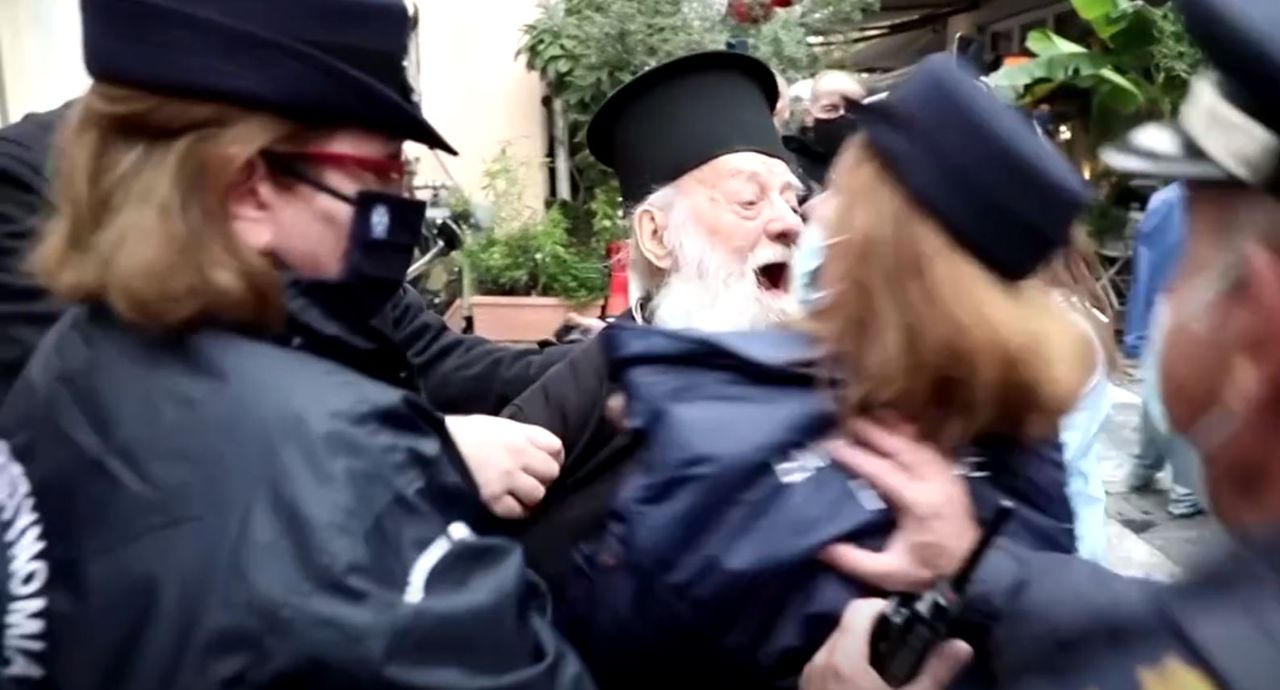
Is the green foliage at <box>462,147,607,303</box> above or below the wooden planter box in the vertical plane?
above

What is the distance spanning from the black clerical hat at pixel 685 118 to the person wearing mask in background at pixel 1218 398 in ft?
4.72

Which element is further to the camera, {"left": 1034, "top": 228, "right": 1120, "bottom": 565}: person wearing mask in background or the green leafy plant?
the green leafy plant

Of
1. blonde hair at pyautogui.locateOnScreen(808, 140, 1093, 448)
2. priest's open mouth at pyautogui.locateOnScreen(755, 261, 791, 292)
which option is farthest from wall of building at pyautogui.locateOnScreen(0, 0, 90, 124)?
blonde hair at pyautogui.locateOnScreen(808, 140, 1093, 448)

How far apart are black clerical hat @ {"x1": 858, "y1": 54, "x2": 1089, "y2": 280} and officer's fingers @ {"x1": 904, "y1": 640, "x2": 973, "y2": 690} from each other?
0.39 metres

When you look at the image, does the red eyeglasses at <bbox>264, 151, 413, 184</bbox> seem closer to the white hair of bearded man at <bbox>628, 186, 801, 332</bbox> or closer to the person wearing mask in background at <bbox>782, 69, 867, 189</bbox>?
the white hair of bearded man at <bbox>628, 186, 801, 332</bbox>

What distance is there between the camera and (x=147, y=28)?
1.36 meters

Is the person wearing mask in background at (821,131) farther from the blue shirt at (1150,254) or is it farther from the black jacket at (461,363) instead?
the black jacket at (461,363)

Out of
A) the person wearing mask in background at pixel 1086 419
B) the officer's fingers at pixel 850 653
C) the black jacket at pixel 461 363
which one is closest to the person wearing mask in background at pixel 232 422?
the officer's fingers at pixel 850 653

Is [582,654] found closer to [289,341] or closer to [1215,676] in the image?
[289,341]

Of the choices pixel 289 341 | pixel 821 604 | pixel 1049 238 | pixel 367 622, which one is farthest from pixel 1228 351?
pixel 289 341

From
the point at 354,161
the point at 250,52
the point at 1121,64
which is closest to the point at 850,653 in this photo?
the point at 354,161

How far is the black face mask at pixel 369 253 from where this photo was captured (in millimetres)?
1453

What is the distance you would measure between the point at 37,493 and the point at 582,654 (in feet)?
2.02

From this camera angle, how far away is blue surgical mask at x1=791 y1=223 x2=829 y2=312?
1684 mm
